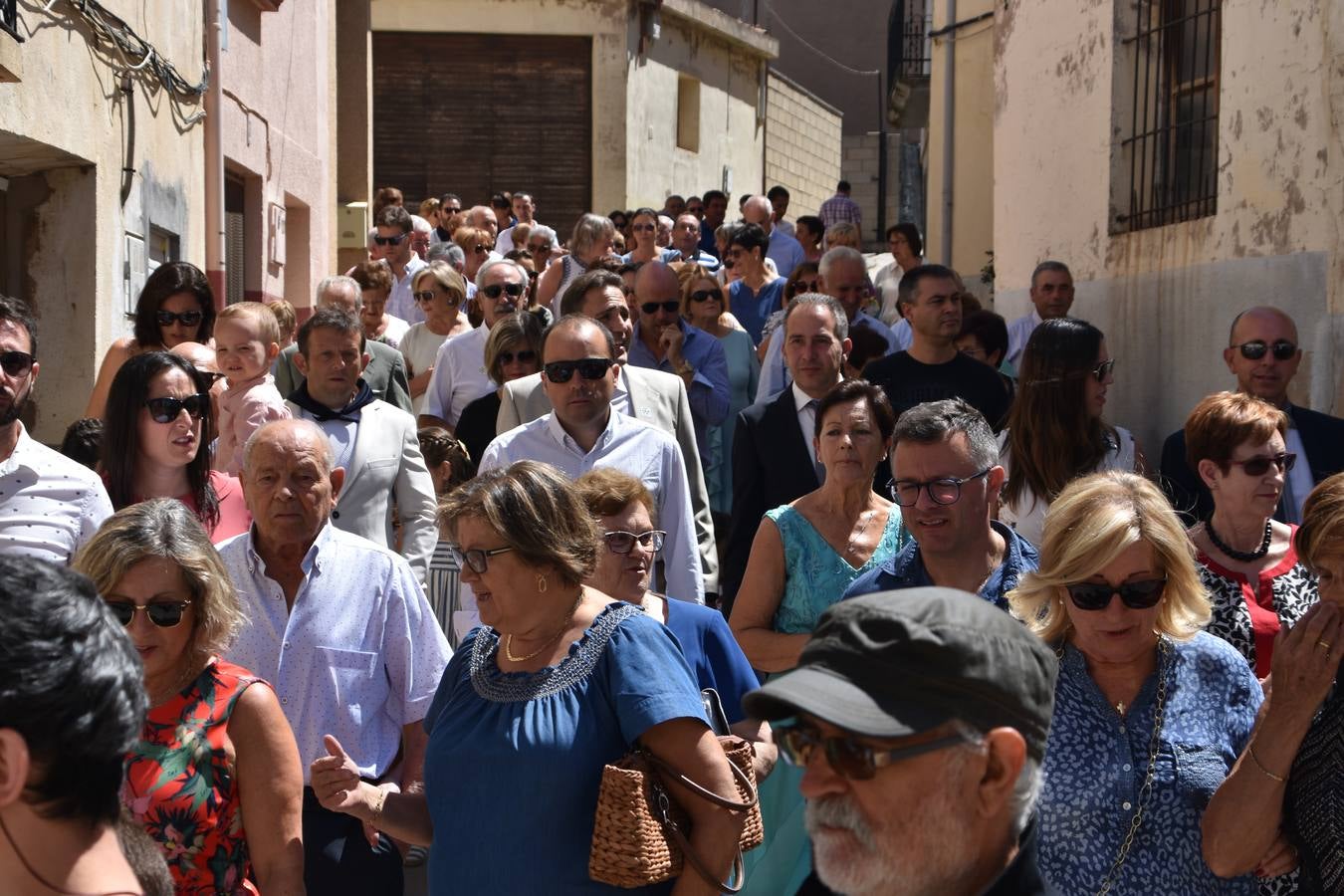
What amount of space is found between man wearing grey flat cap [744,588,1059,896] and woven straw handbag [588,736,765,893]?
1325 mm

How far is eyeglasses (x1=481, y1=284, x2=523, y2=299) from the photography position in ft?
32.5

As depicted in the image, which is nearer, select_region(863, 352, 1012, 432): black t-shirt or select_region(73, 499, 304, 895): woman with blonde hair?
select_region(73, 499, 304, 895): woman with blonde hair

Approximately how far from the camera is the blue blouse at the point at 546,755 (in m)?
3.89

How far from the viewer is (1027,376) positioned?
21.9 feet

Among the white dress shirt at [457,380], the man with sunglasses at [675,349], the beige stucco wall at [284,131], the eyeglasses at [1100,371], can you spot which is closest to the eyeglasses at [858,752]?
the eyeglasses at [1100,371]

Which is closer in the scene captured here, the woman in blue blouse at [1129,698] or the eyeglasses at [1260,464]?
the woman in blue blouse at [1129,698]

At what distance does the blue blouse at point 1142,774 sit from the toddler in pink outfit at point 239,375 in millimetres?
4027

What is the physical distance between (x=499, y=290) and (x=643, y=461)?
11.8 feet

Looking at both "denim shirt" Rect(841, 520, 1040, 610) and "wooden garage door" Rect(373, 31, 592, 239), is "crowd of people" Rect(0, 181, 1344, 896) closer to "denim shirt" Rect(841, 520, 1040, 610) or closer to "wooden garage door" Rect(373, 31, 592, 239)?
"denim shirt" Rect(841, 520, 1040, 610)

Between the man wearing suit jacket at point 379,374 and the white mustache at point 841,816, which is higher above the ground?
the man wearing suit jacket at point 379,374

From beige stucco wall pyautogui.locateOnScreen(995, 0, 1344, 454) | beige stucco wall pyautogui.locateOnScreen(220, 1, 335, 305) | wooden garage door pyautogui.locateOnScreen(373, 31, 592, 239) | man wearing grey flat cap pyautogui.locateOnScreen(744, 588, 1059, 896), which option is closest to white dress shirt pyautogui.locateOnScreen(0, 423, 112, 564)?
man wearing grey flat cap pyautogui.locateOnScreen(744, 588, 1059, 896)


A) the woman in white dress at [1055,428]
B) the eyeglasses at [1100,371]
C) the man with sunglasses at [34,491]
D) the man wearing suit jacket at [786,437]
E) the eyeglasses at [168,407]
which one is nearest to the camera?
the man with sunglasses at [34,491]

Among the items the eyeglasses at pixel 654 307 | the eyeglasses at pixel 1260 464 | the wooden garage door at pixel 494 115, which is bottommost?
the eyeglasses at pixel 1260 464

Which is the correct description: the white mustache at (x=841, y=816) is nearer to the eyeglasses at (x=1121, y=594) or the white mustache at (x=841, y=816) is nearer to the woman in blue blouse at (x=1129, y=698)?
the woman in blue blouse at (x=1129, y=698)
